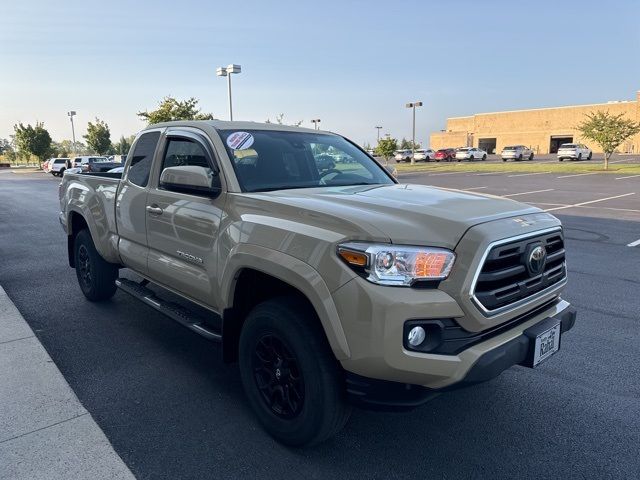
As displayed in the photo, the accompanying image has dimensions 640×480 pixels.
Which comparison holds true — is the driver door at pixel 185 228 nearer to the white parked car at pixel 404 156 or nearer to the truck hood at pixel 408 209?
the truck hood at pixel 408 209

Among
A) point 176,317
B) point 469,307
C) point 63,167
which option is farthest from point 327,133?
point 63,167

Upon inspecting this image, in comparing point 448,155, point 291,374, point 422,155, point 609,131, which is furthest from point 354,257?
point 448,155

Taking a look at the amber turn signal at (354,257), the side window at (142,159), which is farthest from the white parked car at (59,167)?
the amber turn signal at (354,257)

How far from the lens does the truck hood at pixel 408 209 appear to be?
246 cm

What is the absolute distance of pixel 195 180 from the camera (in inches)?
128

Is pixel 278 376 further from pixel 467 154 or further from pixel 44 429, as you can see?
pixel 467 154

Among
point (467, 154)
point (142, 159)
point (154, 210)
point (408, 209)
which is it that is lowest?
point (467, 154)

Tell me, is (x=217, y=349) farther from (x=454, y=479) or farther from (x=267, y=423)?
(x=454, y=479)

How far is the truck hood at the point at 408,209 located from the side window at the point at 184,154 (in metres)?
0.79

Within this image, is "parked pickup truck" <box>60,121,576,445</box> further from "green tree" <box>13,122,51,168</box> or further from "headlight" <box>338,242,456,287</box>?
"green tree" <box>13,122,51,168</box>

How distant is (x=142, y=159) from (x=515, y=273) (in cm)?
341

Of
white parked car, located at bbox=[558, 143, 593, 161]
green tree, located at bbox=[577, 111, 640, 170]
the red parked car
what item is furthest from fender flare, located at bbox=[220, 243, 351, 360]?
the red parked car

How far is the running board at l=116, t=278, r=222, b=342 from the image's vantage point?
3454 millimetres

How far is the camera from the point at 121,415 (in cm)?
326
